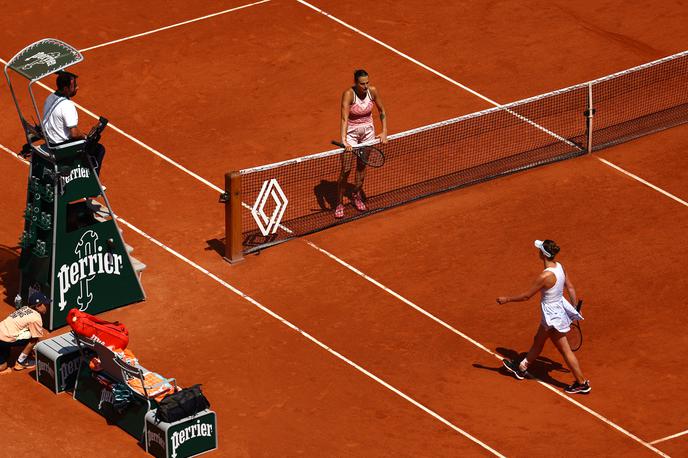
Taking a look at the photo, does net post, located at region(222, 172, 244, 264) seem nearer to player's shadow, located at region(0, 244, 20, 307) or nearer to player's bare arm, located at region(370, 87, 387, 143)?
player's bare arm, located at region(370, 87, 387, 143)

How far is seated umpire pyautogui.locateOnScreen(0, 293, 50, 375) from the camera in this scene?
74.0 ft

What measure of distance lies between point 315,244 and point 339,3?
8456 mm

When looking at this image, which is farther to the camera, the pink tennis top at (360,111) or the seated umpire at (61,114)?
the pink tennis top at (360,111)

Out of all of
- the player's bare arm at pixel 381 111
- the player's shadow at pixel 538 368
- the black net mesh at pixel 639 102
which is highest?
Answer: the player's bare arm at pixel 381 111

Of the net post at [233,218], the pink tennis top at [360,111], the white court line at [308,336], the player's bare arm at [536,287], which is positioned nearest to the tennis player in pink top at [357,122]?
the pink tennis top at [360,111]

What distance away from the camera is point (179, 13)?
32750 mm

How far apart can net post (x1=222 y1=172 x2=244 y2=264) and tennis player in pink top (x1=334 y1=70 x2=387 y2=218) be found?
6.30ft

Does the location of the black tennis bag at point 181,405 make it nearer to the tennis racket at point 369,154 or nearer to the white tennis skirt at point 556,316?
the white tennis skirt at point 556,316

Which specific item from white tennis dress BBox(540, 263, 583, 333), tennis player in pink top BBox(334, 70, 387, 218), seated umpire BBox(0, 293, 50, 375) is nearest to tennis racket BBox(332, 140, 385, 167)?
tennis player in pink top BBox(334, 70, 387, 218)

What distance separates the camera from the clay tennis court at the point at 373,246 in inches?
874

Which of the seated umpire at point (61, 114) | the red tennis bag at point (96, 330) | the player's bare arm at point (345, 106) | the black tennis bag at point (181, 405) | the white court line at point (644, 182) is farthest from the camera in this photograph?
the white court line at point (644, 182)

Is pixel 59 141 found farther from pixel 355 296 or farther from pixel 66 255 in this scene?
pixel 355 296

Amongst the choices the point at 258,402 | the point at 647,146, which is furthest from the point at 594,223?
the point at 258,402

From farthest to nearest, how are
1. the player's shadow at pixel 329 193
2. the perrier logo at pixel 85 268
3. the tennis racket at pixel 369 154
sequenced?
the player's shadow at pixel 329 193
the tennis racket at pixel 369 154
the perrier logo at pixel 85 268
